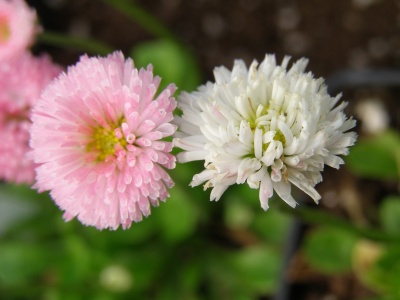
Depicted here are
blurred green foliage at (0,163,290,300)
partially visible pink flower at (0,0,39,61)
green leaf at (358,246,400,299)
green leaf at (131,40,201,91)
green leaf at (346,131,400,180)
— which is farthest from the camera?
green leaf at (131,40,201,91)

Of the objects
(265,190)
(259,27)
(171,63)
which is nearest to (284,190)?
(265,190)

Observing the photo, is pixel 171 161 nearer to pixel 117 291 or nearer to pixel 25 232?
pixel 117 291

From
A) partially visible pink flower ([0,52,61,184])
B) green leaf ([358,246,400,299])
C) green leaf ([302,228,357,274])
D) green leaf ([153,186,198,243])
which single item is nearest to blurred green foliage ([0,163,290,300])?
green leaf ([153,186,198,243])

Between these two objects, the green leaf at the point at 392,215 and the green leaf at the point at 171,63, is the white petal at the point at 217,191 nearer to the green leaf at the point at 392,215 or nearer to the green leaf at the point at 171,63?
the green leaf at the point at 392,215

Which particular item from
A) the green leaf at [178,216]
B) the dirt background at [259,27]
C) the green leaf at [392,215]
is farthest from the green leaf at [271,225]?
the dirt background at [259,27]

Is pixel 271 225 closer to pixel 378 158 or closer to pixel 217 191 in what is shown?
pixel 378 158

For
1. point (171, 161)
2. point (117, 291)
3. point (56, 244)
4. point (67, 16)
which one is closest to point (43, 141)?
point (171, 161)

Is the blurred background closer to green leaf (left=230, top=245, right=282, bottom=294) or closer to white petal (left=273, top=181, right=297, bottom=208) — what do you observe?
green leaf (left=230, top=245, right=282, bottom=294)
